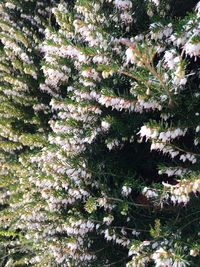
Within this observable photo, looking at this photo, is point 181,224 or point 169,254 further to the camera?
point 181,224

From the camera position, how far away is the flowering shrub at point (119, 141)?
2.91 m

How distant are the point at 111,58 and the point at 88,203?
56.2 inches

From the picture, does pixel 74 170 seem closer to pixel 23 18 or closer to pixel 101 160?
pixel 101 160

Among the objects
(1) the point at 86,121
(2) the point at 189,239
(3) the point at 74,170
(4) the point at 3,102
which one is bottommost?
(2) the point at 189,239

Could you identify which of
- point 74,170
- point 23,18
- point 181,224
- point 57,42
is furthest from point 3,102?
point 181,224

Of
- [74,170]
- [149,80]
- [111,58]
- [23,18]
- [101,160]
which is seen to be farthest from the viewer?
[23,18]

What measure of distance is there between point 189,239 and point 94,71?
5.96 feet

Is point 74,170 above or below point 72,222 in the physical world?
above

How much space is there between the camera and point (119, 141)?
12.8ft

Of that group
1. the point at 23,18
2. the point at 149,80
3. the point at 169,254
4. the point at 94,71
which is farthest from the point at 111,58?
the point at 23,18

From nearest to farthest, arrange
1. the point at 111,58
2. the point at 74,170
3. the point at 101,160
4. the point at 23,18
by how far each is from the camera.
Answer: the point at 111,58
the point at 74,170
the point at 101,160
the point at 23,18

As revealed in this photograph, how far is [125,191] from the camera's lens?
3.60 metres

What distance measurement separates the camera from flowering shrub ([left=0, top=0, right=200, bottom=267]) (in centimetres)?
291

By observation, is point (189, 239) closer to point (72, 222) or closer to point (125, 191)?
point (125, 191)
